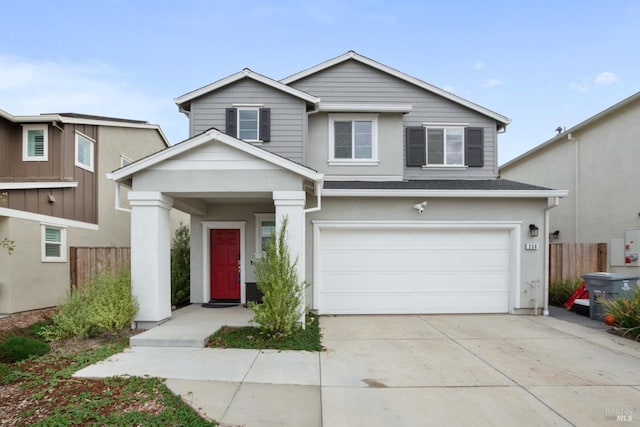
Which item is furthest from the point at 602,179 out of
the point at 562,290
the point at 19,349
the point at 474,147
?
the point at 19,349

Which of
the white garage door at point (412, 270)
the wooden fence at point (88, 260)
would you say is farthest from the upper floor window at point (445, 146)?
the wooden fence at point (88, 260)

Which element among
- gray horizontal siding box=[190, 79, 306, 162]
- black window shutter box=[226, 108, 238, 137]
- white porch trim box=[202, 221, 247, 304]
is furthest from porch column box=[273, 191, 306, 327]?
black window shutter box=[226, 108, 238, 137]

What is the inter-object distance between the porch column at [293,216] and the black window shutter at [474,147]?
6635 millimetres

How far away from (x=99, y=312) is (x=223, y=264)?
11.6 ft

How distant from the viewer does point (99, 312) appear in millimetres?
6066

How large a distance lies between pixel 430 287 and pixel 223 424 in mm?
6211

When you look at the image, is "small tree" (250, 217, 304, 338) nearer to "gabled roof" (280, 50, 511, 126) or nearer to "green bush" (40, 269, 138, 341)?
"green bush" (40, 269, 138, 341)

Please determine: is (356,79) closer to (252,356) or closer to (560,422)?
(252,356)

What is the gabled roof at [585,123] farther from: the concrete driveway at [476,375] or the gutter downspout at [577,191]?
the concrete driveway at [476,375]

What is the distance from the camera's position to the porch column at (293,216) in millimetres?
6594

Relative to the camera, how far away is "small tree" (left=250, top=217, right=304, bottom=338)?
6.07 metres

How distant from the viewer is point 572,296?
9.05 m

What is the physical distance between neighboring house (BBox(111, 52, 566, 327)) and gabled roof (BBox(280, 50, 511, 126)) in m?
0.04

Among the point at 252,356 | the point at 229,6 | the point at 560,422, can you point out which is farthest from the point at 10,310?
the point at 560,422
